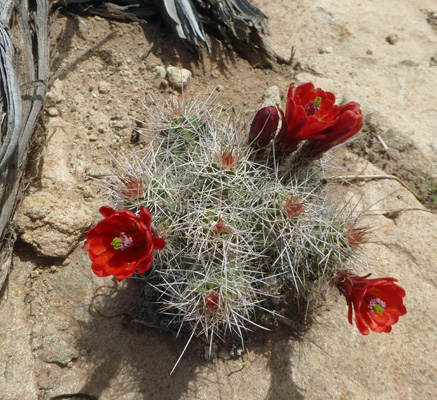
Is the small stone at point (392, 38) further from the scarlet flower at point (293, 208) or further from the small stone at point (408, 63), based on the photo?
the scarlet flower at point (293, 208)

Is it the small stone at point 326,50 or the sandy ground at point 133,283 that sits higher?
the small stone at point 326,50

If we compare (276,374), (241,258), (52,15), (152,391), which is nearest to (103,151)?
(52,15)

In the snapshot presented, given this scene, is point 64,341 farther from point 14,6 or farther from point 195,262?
point 14,6

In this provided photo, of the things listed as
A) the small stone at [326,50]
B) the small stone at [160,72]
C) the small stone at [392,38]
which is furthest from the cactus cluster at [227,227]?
the small stone at [392,38]

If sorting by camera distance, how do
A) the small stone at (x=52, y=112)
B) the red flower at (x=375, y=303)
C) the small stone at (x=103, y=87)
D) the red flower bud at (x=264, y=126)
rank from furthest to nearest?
the small stone at (x=103, y=87), the small stone at (x=52, y=112), the red flower bud at (x=264, y=126), the red flower at (x=375, y=303)

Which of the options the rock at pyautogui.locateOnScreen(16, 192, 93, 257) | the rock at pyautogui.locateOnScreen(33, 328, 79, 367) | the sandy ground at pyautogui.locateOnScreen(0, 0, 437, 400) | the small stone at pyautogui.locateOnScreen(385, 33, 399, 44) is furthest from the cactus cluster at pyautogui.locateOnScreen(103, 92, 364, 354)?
the small stone at pyautogui.locateOnScreen(385, 33, 399, 44)
